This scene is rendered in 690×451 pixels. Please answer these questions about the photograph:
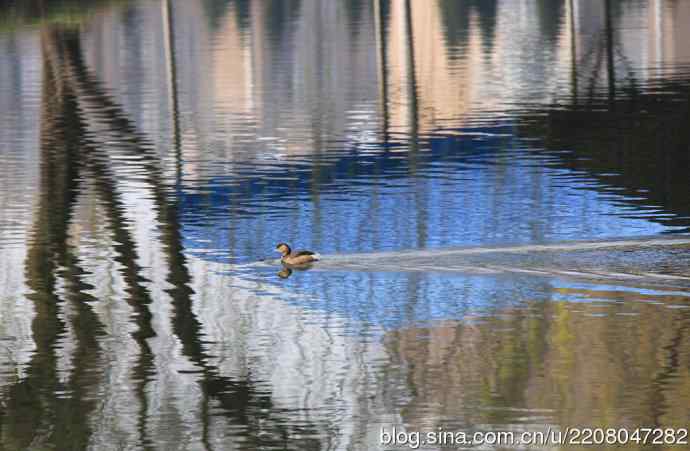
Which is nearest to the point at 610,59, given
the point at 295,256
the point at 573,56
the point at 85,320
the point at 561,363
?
the point at 573,56

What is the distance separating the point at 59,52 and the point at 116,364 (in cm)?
2806

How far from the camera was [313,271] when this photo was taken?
16125mm

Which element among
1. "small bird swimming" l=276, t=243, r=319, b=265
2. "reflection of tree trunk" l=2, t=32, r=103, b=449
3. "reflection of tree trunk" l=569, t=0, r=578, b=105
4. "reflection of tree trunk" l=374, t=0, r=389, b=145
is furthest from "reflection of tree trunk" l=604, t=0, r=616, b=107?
"small bird swimming" l=276, t=243, r=319, b=265

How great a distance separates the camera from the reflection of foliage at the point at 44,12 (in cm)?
4900

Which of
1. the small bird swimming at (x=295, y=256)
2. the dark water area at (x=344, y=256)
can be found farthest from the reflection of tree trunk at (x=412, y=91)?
the small bird swimming at (x=295, y=256)

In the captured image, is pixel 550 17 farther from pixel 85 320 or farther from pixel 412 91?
pixel 85 320

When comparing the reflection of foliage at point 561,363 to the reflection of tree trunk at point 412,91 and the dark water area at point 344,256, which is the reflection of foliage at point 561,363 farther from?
the reflection of tree trunk at point 412,91

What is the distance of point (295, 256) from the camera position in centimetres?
1608

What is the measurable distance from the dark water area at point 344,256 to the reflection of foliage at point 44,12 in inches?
575

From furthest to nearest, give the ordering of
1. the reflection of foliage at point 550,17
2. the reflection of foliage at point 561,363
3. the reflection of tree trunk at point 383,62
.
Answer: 1. the reflection of foliage at point 550,17
2. the reflection of tree trunk at point 383,62
3. the reflection of foliage at point 561,363

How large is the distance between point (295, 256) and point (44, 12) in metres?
37.0

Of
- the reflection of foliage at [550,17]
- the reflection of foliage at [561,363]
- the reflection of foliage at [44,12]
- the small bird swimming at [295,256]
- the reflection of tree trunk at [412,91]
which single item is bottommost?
the reflection of foliage at [561,363]

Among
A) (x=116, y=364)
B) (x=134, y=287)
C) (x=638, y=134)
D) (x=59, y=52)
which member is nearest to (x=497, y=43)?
(x=59, y=52)

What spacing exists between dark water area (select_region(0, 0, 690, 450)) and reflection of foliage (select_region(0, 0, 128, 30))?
1462cm
